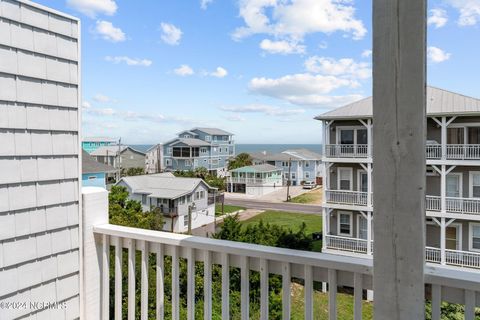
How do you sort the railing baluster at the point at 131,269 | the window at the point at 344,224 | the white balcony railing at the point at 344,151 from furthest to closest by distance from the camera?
the window at the point at 344,224, the white balcony railing at the point at 344,151, the railing baluster at the point at 131,269

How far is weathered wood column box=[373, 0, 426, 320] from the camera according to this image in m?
0.74

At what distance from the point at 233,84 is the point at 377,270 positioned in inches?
115

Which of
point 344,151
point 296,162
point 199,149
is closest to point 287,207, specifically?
point 296,162

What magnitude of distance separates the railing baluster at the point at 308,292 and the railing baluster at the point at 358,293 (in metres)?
0.12

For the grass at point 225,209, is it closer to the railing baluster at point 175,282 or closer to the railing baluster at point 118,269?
the railing baluster at point 118,269

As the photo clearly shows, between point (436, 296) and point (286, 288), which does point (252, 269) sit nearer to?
point (286, 288)

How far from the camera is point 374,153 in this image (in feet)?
2.57

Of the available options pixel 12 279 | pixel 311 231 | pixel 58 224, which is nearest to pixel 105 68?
pixel 58 224

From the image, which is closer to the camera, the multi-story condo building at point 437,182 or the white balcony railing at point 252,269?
the white balcony railing at point 252,269

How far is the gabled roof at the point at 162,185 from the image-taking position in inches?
422

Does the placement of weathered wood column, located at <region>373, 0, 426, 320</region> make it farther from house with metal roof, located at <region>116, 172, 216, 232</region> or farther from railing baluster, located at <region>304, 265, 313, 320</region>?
house with metal roof, located at <region>116, 172, 216, 232</region>

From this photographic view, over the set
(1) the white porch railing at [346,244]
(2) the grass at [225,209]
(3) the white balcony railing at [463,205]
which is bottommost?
(2) the grass at [225,209]

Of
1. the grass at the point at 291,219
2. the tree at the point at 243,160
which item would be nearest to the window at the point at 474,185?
the grass at the point at 291,219

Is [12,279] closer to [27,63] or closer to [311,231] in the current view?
[27,63]
